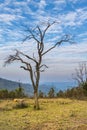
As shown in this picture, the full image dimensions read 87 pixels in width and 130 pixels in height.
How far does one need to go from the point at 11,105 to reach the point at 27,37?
5557 mm

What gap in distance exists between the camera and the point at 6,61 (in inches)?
1119

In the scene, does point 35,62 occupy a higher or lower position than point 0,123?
higher

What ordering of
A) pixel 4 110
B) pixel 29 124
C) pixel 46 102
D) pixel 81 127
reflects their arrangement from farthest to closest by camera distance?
pixel 46 102
pixel 4 110
pixel 29 124
pixel 81 127

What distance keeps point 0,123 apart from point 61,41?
12.0 m

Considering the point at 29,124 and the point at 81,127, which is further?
the point at 29,124

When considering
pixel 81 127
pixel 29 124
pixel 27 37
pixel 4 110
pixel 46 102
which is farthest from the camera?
pixel 46 102

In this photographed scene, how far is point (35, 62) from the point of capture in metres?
28.1

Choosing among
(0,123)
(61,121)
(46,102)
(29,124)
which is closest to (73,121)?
(61,121)

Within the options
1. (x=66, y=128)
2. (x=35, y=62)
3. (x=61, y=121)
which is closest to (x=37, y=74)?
(x=35, y=62)

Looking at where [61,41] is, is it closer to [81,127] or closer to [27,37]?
[27,37]

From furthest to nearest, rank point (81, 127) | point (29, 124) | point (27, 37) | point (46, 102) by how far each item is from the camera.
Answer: point (46, 102), point (27, 37), point (29, 124), point (81, 127)

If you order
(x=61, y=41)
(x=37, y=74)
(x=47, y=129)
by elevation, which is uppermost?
(x=61, y=41)

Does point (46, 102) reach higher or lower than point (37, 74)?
lower

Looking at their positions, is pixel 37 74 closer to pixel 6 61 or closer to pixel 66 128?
pixel 6 61
